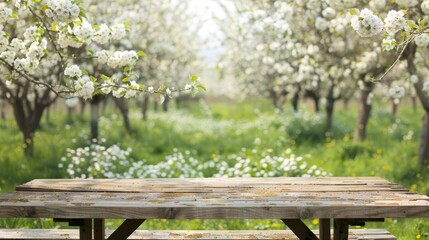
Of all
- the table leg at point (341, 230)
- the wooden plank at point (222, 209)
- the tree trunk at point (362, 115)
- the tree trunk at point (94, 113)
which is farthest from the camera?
the tree trunk at point (94, 113)

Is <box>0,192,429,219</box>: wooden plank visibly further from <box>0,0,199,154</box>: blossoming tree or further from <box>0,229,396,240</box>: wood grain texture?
<box>0,0,199,154</box>: blossoming tree

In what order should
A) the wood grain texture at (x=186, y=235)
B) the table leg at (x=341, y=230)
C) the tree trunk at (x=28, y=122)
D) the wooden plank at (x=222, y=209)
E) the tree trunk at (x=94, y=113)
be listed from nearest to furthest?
the wooden plank at (x=222, y=209), the table leg at (x=341, y=230), the wood grain texture at (x=186, y=235), the tree trunk at (x=28, y=122), the tree trunk at (x=94, y=113)

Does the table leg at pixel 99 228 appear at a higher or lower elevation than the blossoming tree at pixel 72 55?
lower

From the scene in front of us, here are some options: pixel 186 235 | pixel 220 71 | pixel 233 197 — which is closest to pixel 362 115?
pixel 220 71

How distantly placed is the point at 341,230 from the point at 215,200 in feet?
3.56

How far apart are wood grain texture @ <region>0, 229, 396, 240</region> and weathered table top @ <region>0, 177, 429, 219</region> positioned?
61 cm

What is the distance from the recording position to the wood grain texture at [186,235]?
4.98m

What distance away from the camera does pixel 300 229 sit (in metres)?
4.24

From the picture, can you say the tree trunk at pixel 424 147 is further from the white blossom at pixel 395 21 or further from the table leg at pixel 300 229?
the table leg at pixel 300 229

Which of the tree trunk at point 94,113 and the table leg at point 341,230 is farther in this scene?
the tree trunk at point 94,113

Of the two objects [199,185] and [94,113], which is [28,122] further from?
[199,185]

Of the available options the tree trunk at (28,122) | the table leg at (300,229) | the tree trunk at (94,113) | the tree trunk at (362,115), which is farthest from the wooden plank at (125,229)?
the tree trunk at (362,115)

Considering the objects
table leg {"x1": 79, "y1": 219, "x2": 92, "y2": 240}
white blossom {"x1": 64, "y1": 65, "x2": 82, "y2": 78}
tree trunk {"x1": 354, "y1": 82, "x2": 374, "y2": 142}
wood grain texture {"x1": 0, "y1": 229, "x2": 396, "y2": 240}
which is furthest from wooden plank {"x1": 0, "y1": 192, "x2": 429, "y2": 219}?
tree trunk {"x1": 354, "y1": 82, "x2": 374, "y2": 142}

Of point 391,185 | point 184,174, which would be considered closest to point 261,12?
point 184,174
